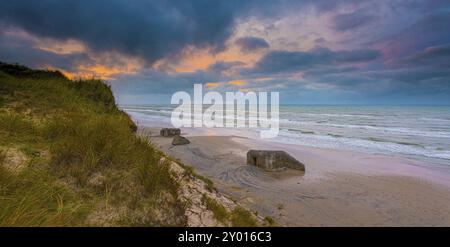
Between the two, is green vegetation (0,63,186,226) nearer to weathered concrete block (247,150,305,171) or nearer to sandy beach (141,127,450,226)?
sandy beach (141,127,450,226)

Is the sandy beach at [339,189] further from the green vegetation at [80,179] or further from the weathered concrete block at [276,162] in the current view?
the green vegetation at [80,179]

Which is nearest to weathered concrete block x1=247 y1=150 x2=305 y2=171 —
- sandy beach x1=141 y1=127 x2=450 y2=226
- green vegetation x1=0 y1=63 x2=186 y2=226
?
sandy beach x1=141 y1=127 x2=450 y2=226

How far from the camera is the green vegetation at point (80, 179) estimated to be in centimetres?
312

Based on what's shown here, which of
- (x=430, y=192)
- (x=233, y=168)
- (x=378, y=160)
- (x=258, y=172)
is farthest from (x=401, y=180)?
(x=233, y=168)

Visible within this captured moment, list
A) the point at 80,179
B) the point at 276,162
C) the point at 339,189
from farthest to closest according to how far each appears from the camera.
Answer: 1. the point at 276,162
2. the point at 339,189
3. the point at 80,179

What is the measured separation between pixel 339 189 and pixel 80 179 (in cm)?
895

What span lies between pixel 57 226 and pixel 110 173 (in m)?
1.45

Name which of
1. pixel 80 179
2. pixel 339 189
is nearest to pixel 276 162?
pixel 339 189

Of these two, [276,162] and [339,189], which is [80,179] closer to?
[339,189]

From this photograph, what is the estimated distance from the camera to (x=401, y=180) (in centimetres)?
1044

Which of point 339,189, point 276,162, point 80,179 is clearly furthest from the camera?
point 276,162

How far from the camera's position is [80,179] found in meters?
3.96

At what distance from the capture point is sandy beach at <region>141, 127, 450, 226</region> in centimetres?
695
